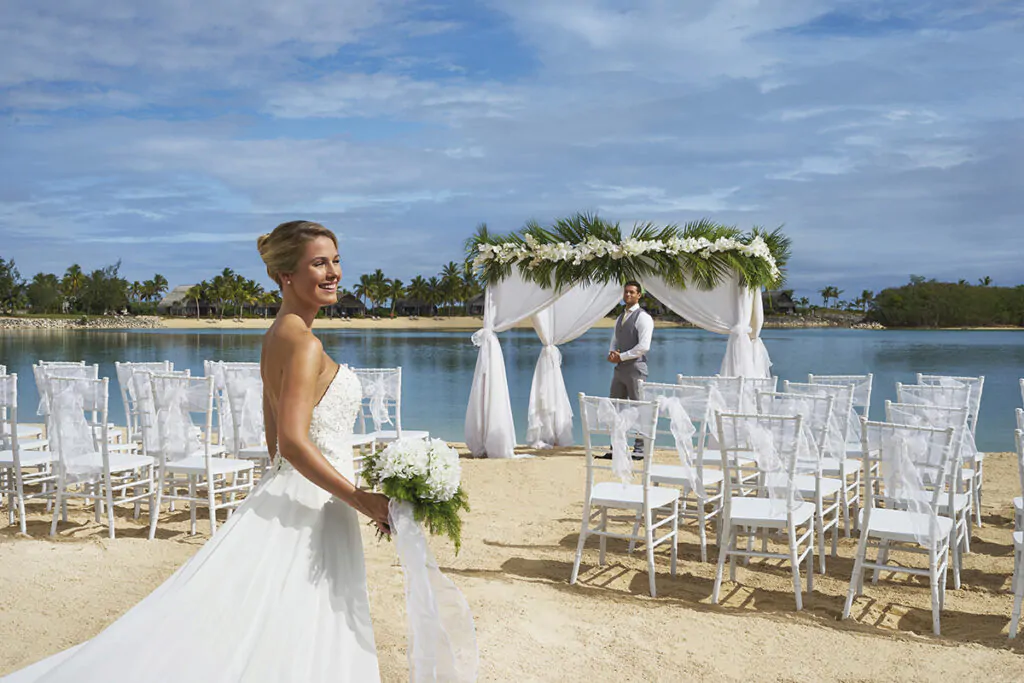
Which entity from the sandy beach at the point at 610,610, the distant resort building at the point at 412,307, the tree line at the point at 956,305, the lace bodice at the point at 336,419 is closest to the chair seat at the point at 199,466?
the sandy beach at the point at 610,610

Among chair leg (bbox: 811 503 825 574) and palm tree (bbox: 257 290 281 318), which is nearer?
chair leg (bbox: 811 503 825 574)

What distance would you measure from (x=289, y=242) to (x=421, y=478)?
74 cm

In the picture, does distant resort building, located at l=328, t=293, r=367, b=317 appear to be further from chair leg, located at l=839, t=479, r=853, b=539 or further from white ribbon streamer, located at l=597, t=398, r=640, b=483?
white ribbon streamer, located at l=597, t=398, r=640, b=483

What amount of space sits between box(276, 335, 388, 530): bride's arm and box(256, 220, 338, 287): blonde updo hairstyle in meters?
0.22

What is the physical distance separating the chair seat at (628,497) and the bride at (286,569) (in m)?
2.73

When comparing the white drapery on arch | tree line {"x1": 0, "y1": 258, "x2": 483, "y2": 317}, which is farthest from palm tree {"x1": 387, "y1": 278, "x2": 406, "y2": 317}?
the white drapery on arch

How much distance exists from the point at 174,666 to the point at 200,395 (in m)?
3.73

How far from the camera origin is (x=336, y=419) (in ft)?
8.24

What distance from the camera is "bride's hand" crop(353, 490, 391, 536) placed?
232cm

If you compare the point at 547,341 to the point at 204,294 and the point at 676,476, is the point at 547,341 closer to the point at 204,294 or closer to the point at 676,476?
the point at 676,476

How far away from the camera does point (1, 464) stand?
628 centimetres

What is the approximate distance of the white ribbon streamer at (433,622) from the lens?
2.44 m

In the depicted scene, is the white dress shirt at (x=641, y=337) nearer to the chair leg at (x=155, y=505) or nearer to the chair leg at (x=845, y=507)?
the chair leg at (x=845, y=507)

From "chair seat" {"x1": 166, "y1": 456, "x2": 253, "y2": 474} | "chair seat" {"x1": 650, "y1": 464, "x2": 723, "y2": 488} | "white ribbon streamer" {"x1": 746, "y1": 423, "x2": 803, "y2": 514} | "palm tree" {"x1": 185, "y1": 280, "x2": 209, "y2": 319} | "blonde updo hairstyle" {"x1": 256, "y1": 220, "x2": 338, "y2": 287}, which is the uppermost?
"palm tree" {"x1": 185, "y1": 280, "x2": 209, "y2": 319}
